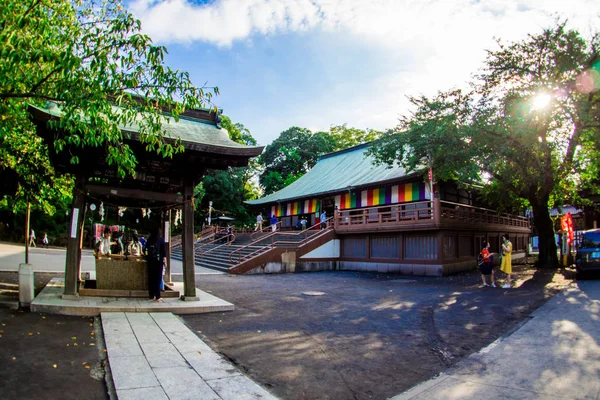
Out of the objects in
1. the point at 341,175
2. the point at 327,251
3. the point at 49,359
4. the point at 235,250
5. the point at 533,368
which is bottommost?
the point at 533,368

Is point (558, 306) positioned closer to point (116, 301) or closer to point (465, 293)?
point (465, 293)

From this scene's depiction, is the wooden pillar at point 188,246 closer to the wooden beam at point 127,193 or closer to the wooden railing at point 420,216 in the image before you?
the wooden beam at point 127,193

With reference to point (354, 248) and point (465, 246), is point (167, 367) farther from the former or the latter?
point (465, 246)

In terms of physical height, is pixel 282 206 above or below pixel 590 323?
above

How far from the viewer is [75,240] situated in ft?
27.7

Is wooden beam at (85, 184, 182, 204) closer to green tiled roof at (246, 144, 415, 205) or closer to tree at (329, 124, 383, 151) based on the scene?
green tiled roof at (246, 144, 415, 205)

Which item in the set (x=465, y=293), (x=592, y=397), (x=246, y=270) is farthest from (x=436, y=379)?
(x=246, y=270)

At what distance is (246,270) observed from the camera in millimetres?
17609

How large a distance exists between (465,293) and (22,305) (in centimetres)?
1148

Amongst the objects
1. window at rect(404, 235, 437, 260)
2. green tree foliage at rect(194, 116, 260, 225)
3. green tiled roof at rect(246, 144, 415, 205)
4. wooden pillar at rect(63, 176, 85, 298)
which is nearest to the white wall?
green tiled roof at rect(246, 144, 415, 205)

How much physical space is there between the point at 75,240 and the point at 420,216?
1479 cm

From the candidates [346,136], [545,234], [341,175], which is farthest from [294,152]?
[545,234]

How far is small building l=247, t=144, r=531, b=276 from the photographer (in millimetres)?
17469

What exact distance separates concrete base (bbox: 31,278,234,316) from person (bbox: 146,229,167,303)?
0.79 ft
